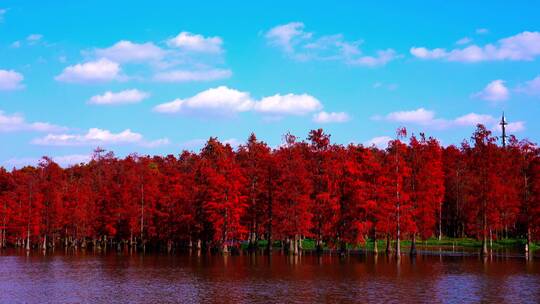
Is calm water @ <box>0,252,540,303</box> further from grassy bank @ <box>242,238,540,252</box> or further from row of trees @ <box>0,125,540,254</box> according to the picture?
grassy bank @ <box>242,238,540,252</box>

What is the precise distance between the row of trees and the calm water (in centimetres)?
885

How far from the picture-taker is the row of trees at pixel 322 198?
8000 centimetres

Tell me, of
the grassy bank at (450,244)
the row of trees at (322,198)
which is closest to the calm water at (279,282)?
the row of trees at (322,198)

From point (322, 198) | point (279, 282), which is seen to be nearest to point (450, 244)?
point (322, 198)

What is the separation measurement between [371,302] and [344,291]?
19.9 feet

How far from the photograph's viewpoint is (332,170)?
82375 millimetres

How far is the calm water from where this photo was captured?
42250 mm

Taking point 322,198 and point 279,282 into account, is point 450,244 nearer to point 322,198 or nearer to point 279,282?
point 322,198

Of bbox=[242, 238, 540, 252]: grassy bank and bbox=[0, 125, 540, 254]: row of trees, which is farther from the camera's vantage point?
bbox=[242, 238, 540, 252]: grassy bank

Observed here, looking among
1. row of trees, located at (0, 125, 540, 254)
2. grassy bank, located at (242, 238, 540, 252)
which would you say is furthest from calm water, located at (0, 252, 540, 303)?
grassy bank, located at (242, 238, 540, 252)

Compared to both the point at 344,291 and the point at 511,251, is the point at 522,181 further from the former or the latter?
the point at 344,291

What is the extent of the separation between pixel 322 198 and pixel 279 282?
29631mm

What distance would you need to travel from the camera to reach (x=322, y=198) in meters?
80.4

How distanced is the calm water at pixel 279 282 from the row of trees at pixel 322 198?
8854 mm
